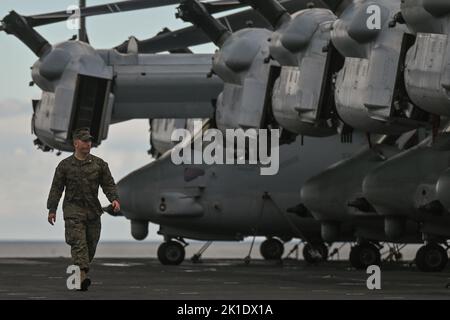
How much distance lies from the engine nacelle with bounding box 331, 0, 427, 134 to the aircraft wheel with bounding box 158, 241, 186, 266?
9.53 meters

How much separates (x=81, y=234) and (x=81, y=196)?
494mm

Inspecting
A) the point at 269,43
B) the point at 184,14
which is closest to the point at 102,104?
the point at 184,14

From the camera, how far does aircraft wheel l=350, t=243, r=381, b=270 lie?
110ft

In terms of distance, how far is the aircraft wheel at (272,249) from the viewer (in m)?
41.0

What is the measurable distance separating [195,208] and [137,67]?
4.13m

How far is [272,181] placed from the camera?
119 feet

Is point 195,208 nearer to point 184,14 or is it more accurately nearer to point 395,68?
point 184,14

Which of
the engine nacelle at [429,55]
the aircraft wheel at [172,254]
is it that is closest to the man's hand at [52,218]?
the engine nacelle at [429,55]

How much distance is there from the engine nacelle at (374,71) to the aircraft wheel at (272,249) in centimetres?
1292

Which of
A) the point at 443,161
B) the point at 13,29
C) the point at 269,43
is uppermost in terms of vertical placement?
the point at 13,29

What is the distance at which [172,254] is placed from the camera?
37031 millimetres

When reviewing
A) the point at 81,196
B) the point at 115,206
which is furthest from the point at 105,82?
the point at 115,206

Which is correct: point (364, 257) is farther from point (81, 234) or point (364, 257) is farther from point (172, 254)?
point (81, 234)

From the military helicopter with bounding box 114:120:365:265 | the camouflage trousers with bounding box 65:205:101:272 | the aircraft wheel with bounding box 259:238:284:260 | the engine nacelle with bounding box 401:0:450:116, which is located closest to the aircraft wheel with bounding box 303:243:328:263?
the military helicopter with bounding box 114:120:365:265
